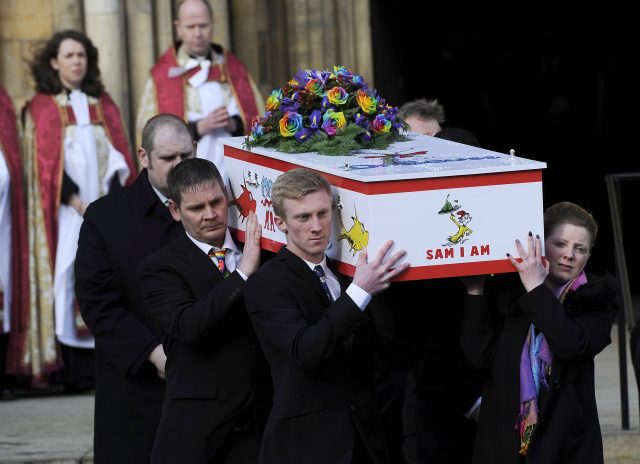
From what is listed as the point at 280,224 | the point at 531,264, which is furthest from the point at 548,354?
the point at 280,224

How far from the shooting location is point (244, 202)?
19.7 ft

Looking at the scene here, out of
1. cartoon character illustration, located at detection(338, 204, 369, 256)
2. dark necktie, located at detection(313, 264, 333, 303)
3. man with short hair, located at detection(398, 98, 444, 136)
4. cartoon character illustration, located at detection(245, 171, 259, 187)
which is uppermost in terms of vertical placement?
man with short hair, located at detection(398, 98, 444, 136)

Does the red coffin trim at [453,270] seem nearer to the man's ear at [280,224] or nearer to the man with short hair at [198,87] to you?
the man's ear at [280,224]

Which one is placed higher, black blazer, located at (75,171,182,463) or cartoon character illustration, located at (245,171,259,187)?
cartoon character illustration, located at (245,171,259,187)

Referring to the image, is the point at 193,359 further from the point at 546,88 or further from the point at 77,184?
the point at 546,88

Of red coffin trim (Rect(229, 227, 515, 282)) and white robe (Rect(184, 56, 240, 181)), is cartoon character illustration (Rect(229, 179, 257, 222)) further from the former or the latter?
white robe (Rect(184, 56, 240, 181))

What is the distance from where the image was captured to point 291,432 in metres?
5.20

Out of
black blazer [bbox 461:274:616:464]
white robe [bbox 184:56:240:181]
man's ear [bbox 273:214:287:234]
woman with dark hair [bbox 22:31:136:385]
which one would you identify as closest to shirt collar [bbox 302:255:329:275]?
man's ear [bbox 273:214:287:234]

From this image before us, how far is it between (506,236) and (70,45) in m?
4.36

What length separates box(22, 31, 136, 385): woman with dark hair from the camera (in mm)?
9234

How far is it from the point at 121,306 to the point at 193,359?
74cm

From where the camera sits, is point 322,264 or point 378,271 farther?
point 322,264

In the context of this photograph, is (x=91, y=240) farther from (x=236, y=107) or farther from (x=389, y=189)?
(x=236, y=107)

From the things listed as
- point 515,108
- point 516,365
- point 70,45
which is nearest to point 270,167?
point 516,365
